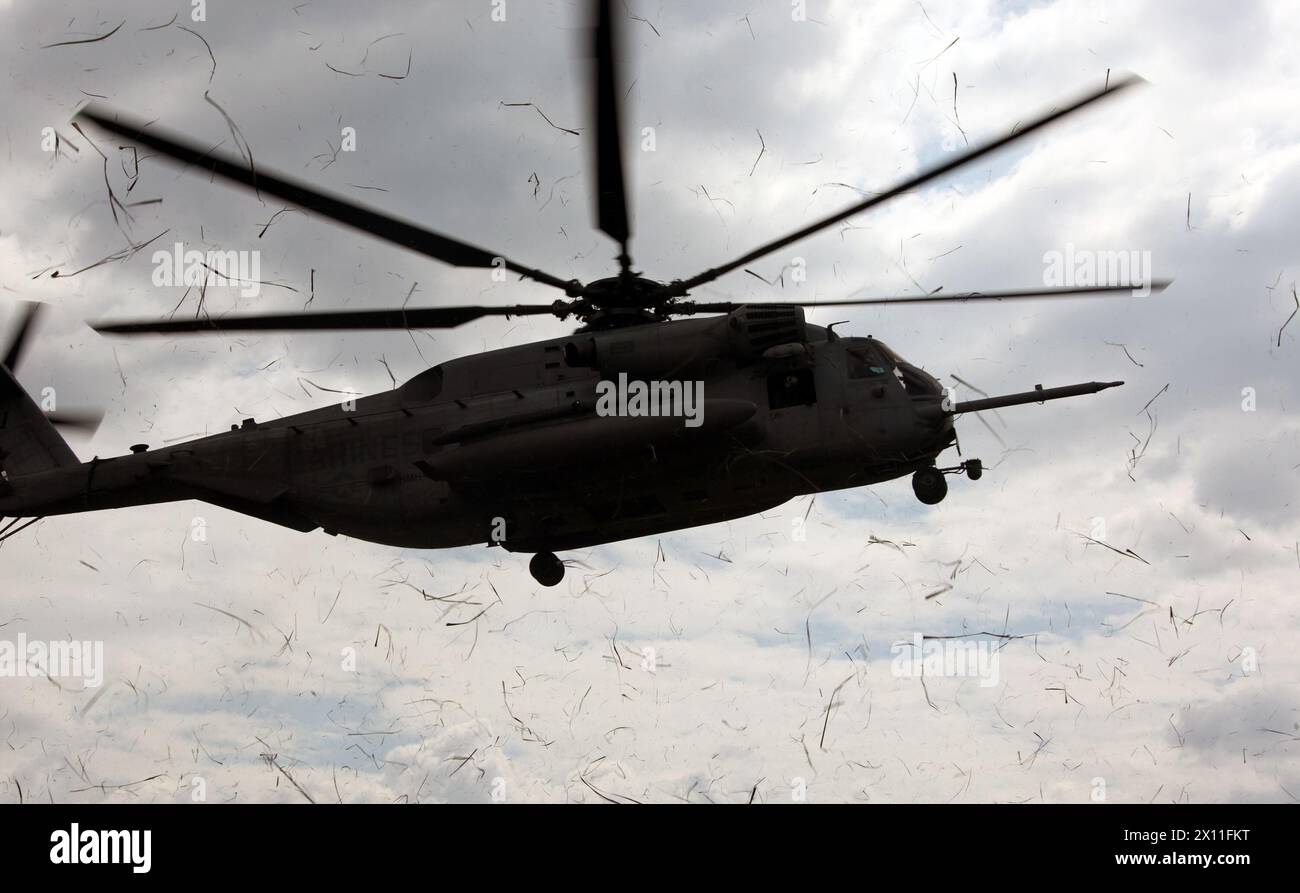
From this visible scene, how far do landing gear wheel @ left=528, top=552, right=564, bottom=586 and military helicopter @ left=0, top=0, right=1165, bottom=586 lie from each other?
0.09ft

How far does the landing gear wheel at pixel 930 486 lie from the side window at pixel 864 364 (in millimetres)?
1400

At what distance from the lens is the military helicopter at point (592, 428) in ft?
48.9

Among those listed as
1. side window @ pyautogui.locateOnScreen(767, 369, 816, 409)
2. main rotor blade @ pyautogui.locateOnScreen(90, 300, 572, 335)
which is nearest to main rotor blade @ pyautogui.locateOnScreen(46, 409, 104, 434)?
main rotor blade @ pyautogui.locateOnScreen(90, 300, 572, 335)

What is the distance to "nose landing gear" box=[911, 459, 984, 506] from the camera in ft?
49.4

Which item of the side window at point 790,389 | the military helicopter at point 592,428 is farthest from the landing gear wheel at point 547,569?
the side window at point 790,389

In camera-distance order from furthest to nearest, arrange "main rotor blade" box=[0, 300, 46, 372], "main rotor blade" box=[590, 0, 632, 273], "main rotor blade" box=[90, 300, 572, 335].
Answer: "main rotor blade" box=[0, 300, 46, 372] → "main rotor blade" box=[90, 300, 572, 335] → "main rotor blade" box=[590, 0, 632, 273]

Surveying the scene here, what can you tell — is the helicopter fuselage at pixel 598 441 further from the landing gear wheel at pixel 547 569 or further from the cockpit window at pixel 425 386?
the landing gear wheel at pixel 547 569

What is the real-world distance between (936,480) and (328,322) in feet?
25.5

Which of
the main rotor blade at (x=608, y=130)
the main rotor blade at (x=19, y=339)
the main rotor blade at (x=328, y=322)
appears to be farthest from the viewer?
the main rotor blade at (x=19, y=339)

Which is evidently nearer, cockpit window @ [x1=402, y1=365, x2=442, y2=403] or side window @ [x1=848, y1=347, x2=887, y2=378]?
side window @ [x1=848, y1=347, x2=887, y2=378]

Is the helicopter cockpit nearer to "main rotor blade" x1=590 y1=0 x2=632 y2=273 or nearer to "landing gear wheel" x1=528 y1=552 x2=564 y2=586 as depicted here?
"main rotor blade" x1=590 y1=0 x2=632 y2=273

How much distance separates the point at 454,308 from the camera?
15.4m

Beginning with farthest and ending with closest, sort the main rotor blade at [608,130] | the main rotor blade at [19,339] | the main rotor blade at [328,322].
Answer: the main rotor blade at [19,339] → the main rotor blade at [328,322] → the main rotor blade at [608,130]
